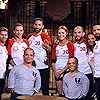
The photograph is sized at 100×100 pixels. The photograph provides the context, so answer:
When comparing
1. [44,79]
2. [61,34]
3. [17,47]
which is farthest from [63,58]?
[17,47]

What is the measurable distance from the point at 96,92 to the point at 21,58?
1482 millimetres

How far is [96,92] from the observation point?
9.48 meters

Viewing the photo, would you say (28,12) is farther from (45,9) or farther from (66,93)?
(66,93)

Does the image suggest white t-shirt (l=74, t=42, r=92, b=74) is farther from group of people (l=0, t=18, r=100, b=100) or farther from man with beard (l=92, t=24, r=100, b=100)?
man with beard (l=92, t=24, r=100, b=100)

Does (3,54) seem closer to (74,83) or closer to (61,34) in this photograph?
(61,34)

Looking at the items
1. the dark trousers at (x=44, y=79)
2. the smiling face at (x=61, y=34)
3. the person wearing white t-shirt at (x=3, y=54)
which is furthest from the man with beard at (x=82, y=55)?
the person wearing white t-shirt at (x=3, y=54)

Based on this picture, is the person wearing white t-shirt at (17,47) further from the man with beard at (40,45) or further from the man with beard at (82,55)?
the man with beard at (82,55)

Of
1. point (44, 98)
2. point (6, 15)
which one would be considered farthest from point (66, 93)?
point (6, 15)

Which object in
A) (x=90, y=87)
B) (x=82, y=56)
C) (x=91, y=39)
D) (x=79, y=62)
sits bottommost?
(x=90, y=87)

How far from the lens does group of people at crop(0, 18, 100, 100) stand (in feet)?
30.8

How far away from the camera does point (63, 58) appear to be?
981 centimetres

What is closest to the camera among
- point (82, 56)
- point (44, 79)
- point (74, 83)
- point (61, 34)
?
point (74, 83)

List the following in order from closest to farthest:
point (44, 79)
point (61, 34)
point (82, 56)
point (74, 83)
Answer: point (74, 83), point (61, 34), point (82, 56), point (44, 79)

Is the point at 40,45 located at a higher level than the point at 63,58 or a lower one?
higher
